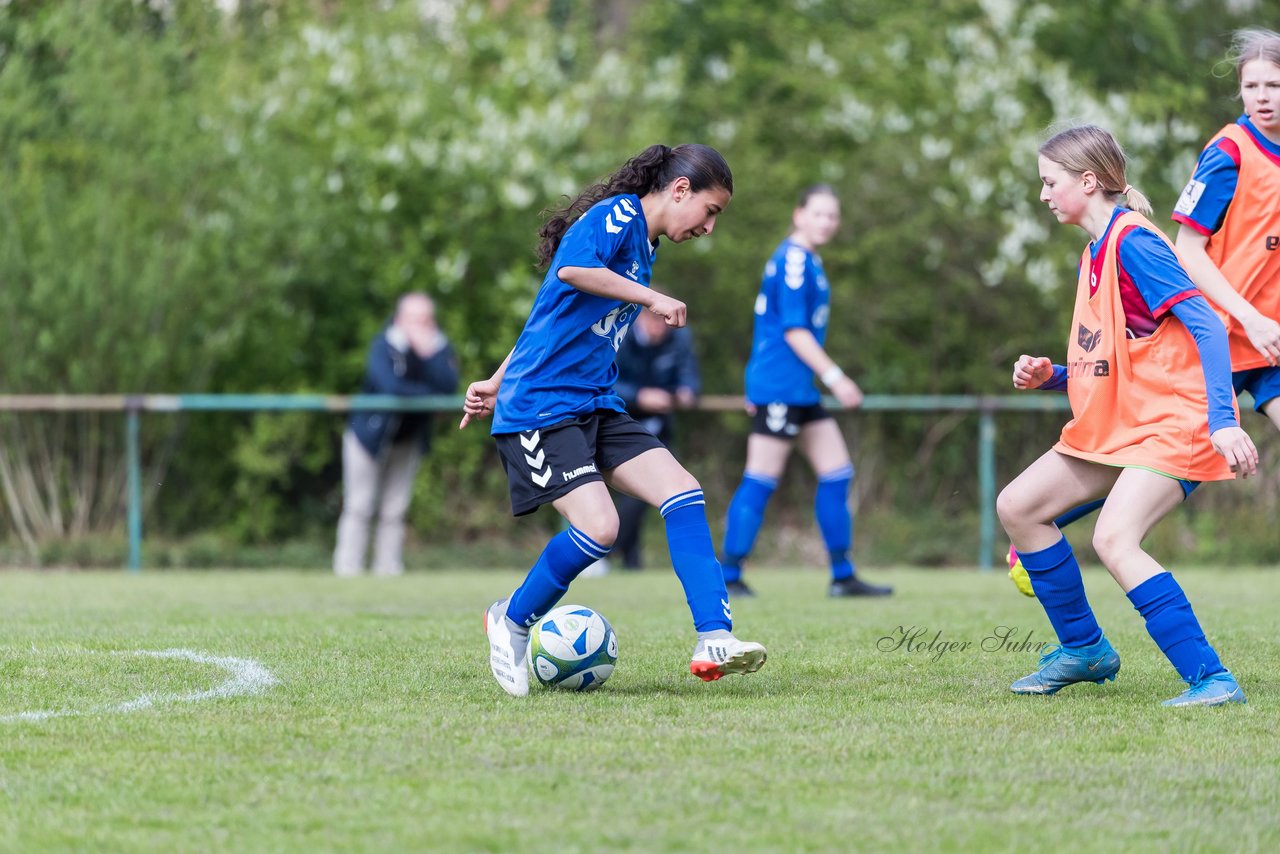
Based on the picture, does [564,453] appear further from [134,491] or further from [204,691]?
[134,491]

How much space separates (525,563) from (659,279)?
303 cm

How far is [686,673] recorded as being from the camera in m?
5.64

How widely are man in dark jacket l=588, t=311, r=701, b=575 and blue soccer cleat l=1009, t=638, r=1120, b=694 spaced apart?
7.04 m

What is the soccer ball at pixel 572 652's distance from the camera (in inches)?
206

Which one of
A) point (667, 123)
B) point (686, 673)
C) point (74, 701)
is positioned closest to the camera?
point (74, 701)

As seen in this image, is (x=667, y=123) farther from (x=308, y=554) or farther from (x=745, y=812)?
(x=745, y=812)

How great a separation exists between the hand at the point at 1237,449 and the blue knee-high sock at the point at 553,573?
6.11 feet

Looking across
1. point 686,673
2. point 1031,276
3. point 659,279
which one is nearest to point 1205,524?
point 1031,276

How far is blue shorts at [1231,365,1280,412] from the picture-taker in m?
5.58

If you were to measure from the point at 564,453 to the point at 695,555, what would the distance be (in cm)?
52

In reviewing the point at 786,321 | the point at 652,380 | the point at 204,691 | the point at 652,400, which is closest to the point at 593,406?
the point at 204,691

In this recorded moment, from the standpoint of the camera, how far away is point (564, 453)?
17.0 feet

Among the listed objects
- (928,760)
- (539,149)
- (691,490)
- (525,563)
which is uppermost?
(539,149)

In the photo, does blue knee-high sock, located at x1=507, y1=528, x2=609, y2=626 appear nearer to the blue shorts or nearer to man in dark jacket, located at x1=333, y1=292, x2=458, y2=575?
the blue shorts
